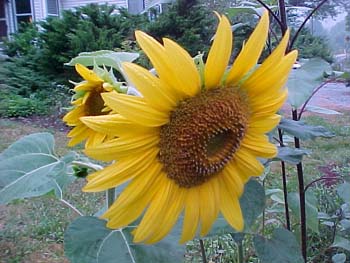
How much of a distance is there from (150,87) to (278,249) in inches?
11.6

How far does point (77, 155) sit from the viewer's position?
1.43ft

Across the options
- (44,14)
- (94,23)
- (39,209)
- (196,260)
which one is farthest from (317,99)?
(44,14)

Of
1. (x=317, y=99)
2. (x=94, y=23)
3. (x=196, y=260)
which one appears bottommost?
(x=317, y=99)

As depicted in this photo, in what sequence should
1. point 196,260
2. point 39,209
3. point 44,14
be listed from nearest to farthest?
point 196,260 < point 39,209 < point 44,14

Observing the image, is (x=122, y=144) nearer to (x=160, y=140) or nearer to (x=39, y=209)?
(x=160, y=140)

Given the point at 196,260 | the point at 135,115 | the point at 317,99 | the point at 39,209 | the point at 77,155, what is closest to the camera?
the point at 135,115

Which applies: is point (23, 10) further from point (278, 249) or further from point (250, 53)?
point (250, 53)

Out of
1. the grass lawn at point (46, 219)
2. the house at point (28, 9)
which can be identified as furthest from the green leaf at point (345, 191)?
the house at point (28, 9)

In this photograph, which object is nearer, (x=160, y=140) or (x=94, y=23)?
(x=160, y=140)

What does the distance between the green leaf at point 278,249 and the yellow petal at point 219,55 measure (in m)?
0.25

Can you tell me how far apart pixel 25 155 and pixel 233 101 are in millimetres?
204

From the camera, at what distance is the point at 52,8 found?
9234mm

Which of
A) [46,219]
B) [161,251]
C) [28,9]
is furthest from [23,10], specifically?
[161,251]

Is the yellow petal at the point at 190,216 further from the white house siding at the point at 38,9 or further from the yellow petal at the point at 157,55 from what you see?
the white house siding at the point at 38,9
